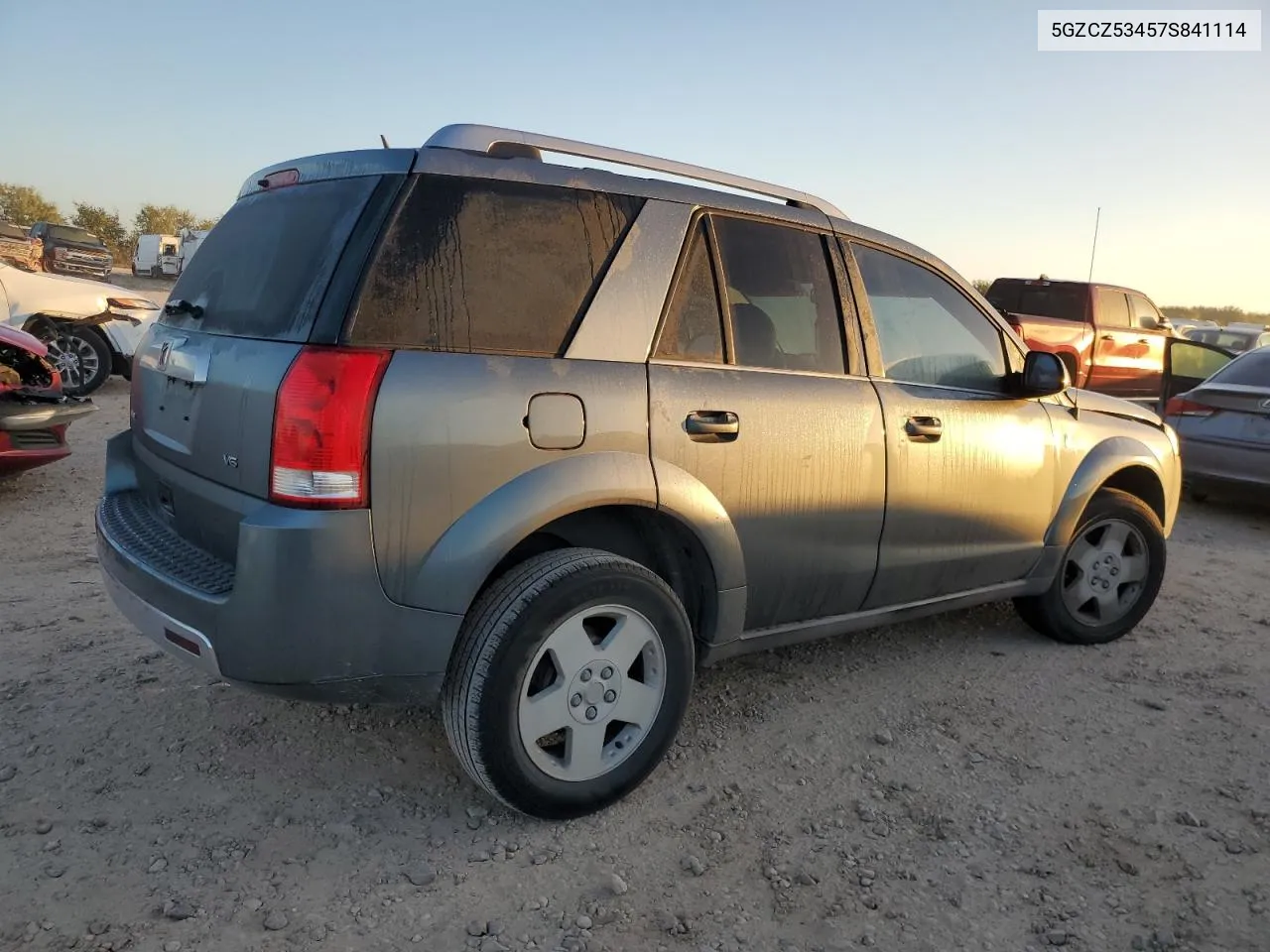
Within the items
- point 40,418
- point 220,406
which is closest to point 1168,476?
point 220,406

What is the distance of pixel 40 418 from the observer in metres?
5.88

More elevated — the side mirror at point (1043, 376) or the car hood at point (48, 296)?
the car hood at point (48, 296)

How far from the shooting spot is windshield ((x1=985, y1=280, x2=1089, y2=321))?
12.6m

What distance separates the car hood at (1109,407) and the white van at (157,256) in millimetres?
39371

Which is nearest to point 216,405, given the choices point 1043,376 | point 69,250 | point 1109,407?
point 1043,376

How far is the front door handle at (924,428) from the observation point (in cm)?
345

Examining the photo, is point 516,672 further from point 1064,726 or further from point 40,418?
point 40,418

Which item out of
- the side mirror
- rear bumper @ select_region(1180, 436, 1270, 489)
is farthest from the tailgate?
rear bumper @ select_region(1180, 436, 1270, 489)

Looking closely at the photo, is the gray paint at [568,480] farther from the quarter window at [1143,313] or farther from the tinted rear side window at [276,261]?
the quarter window at [1143,313]

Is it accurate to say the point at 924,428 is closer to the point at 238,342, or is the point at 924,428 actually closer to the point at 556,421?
→ the point at 556,421

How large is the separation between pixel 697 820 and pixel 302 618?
4.28 ft

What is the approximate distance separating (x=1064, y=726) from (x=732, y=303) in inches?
80.5

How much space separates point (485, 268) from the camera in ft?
8.40

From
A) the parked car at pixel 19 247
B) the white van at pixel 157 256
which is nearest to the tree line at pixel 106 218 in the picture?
the white van at pixel 157 256
